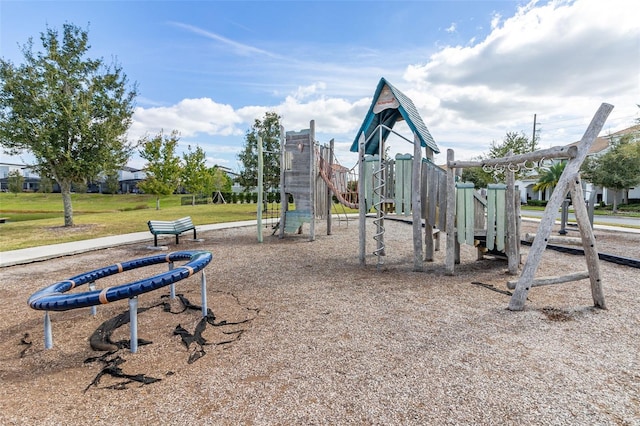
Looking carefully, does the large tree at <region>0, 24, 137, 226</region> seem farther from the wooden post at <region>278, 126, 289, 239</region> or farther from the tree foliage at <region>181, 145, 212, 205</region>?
the tree foliage at <region>181, 145, 212, 205</region>

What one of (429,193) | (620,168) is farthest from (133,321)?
(620,168)

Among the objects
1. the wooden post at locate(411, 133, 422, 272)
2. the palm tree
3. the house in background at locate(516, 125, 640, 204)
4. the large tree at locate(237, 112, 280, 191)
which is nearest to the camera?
the wooden post at locate(411, 133, 422, 272)

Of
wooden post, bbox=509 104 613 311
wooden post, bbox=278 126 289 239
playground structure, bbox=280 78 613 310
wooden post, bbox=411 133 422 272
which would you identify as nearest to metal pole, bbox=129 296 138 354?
wooden post, bbox=509 104 613 311

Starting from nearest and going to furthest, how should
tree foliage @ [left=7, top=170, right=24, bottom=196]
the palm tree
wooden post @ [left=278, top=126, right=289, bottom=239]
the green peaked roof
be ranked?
the green peaked roof < wooden post @ [left=278, top=126, right=289, bottom=239] < the palm tree < tree foliage @ [left=7, top=170, right=24, bottom=196]

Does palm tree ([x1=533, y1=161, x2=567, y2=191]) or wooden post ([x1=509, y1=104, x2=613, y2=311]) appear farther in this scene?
palm tree ([x1=533, y1=161, x2=567, y2=191])

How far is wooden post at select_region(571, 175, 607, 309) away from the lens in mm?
4227

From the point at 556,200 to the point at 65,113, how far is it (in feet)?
51.9

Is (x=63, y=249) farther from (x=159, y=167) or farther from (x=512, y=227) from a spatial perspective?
(x=159, y=167)

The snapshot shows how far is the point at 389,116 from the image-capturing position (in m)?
7.17

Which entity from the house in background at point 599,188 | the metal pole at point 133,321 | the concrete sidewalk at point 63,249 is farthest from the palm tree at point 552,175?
the metal pole at point 133,321

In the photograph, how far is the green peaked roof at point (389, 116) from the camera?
6465 millimetres

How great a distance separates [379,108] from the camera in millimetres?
7008

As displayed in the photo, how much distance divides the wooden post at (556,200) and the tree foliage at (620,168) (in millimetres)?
26536

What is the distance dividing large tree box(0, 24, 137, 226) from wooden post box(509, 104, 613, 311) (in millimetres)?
15286
